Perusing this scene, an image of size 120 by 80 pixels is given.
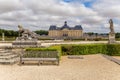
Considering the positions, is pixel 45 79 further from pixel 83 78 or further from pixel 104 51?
pixel 104 51

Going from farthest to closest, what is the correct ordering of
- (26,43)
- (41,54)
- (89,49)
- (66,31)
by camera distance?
1. (66,31)
2. (89,49)
3. (26,43)
4. (41,54)


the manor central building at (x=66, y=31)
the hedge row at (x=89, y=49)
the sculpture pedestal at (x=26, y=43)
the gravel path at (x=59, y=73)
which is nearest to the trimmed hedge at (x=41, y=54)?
the gravel path at (x=59, y=73)

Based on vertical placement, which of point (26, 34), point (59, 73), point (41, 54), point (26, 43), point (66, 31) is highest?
point (66, 31)

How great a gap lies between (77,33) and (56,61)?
98807 millimetres

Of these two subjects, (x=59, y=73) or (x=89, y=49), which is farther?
(x=89, y=49)

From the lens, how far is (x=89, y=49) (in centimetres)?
2003

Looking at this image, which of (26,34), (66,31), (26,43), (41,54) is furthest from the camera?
(66,31)

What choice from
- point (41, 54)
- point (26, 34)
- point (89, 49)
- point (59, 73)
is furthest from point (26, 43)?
point (59, 73)

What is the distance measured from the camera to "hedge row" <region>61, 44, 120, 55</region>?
63.3ft

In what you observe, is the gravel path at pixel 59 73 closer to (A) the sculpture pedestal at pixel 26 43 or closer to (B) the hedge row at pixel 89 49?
(A) the sculpture pedestal at pixel 26 43

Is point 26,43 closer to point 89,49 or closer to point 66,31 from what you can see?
point 89,49

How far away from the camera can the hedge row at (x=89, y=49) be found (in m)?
19.3

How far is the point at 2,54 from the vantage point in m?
14.1

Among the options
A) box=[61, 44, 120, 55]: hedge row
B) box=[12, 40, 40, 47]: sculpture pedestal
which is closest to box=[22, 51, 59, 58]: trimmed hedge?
box=[12, 40, 40, 47]: sculpture pedestal
